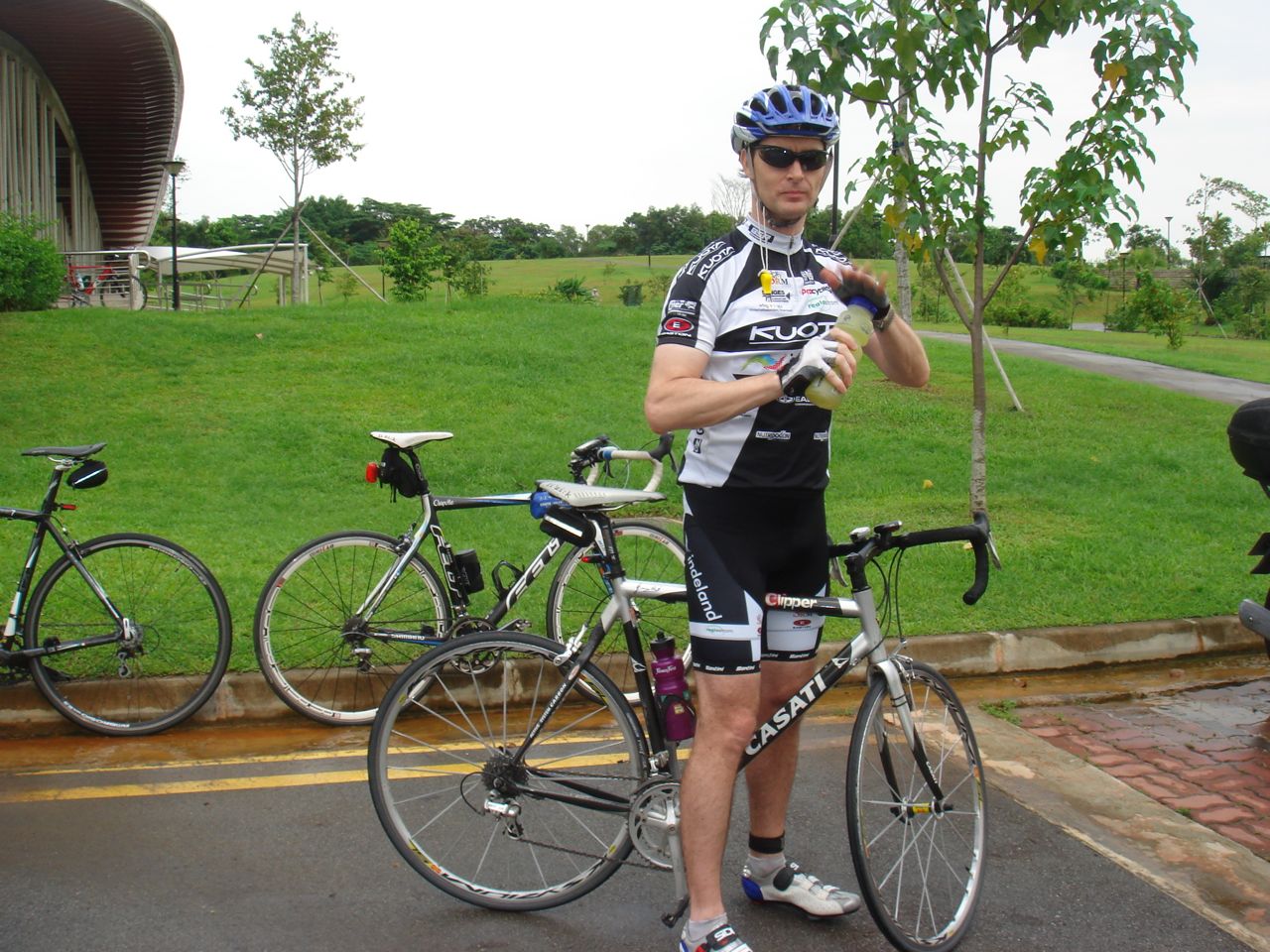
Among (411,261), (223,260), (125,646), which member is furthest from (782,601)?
(223,260)

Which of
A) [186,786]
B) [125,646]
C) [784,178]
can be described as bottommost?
[186,786]

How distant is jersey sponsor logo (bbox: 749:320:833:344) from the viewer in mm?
3256

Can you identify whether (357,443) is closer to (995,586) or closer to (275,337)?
(275,337)

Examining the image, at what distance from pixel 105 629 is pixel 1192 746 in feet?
16.2

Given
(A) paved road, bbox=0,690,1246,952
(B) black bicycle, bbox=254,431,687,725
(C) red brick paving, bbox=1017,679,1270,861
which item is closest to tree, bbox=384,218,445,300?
(B) black bicycle, bbox=254,431,687,725

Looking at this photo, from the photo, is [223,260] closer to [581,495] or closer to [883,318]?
[581,495]

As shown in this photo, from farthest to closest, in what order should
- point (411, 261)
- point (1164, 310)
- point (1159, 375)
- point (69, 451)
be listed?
→ point (411, 261) → point (1164, 310) → point (1159, 375) → point (69, 451)

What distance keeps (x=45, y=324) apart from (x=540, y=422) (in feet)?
25.8

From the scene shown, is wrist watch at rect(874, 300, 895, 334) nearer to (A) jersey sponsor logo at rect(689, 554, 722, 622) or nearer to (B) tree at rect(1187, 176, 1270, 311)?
(A) jersey sponsor logo at rect(689, 554, 722, 622)

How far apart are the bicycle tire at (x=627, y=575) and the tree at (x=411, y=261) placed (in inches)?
906

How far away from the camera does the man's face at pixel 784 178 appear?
325 centimetres

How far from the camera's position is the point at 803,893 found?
3.65 meters

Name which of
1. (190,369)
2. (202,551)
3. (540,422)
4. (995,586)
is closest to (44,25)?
(190,369)

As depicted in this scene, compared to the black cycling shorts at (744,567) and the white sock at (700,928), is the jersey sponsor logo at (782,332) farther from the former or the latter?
the white sock at (700,928)
